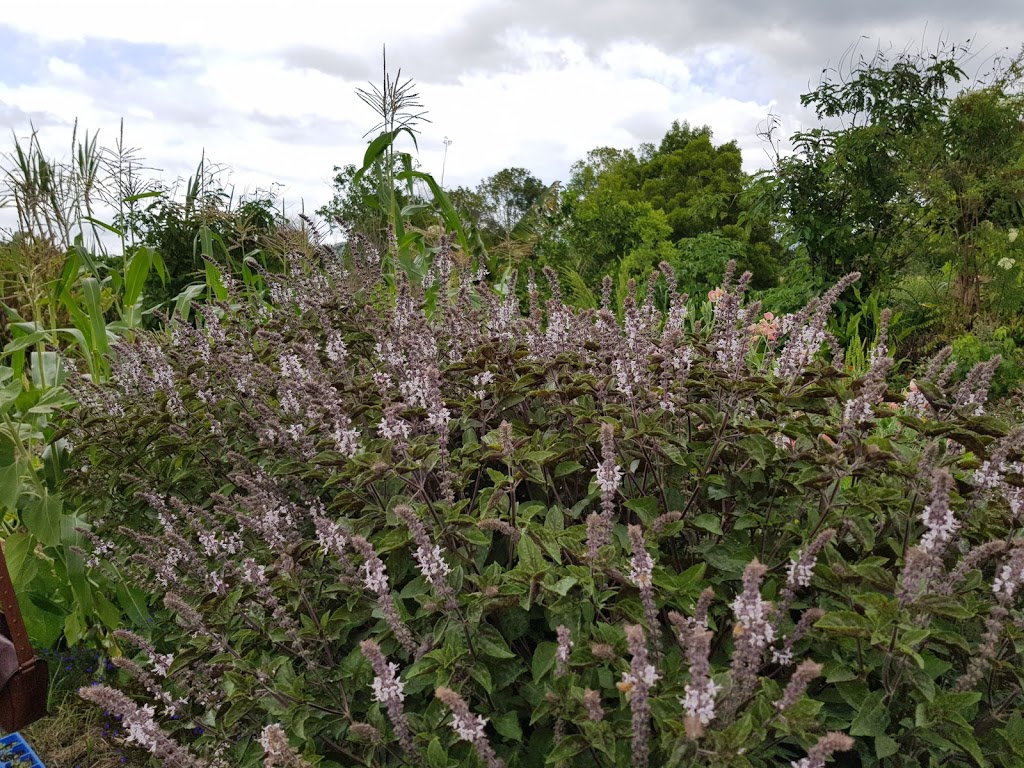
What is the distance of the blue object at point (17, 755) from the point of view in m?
3.00

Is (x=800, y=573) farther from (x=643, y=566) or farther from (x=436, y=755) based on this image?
(x=436, y=755)

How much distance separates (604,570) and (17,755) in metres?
2.90

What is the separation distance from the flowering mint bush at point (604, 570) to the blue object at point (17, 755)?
2.46 feet

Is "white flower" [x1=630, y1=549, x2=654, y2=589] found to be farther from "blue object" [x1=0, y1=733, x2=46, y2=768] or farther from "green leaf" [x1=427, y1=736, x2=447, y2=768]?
"blue object" [x1=0, y1=733, x2=46, y2=768]

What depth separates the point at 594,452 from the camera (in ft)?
6.91

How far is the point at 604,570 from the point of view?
1619 mm

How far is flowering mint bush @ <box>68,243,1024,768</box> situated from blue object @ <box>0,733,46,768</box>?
0.75 metres

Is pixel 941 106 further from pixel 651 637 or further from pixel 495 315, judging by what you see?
pixel 651 637

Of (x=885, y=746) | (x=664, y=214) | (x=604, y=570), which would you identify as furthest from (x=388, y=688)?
(x=664, y=214)

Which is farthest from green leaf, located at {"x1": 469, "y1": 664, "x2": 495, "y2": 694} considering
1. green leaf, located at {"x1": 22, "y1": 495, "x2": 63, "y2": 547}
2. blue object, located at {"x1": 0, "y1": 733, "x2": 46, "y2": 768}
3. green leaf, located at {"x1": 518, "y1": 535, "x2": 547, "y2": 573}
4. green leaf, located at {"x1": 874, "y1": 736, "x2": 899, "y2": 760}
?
green leaf, located at {"x1": 22, "y1": 495, "x2": 63, "y2": 547}

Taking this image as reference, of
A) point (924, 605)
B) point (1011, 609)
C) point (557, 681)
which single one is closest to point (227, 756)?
point (557, 681)

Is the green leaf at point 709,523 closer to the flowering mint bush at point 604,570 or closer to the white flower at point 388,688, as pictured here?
the flowering mint bush at point 604,570

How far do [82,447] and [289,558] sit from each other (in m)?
1.61

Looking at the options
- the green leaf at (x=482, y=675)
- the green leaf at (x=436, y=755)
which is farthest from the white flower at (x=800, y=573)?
the green leaf at (x=436, y=755)
